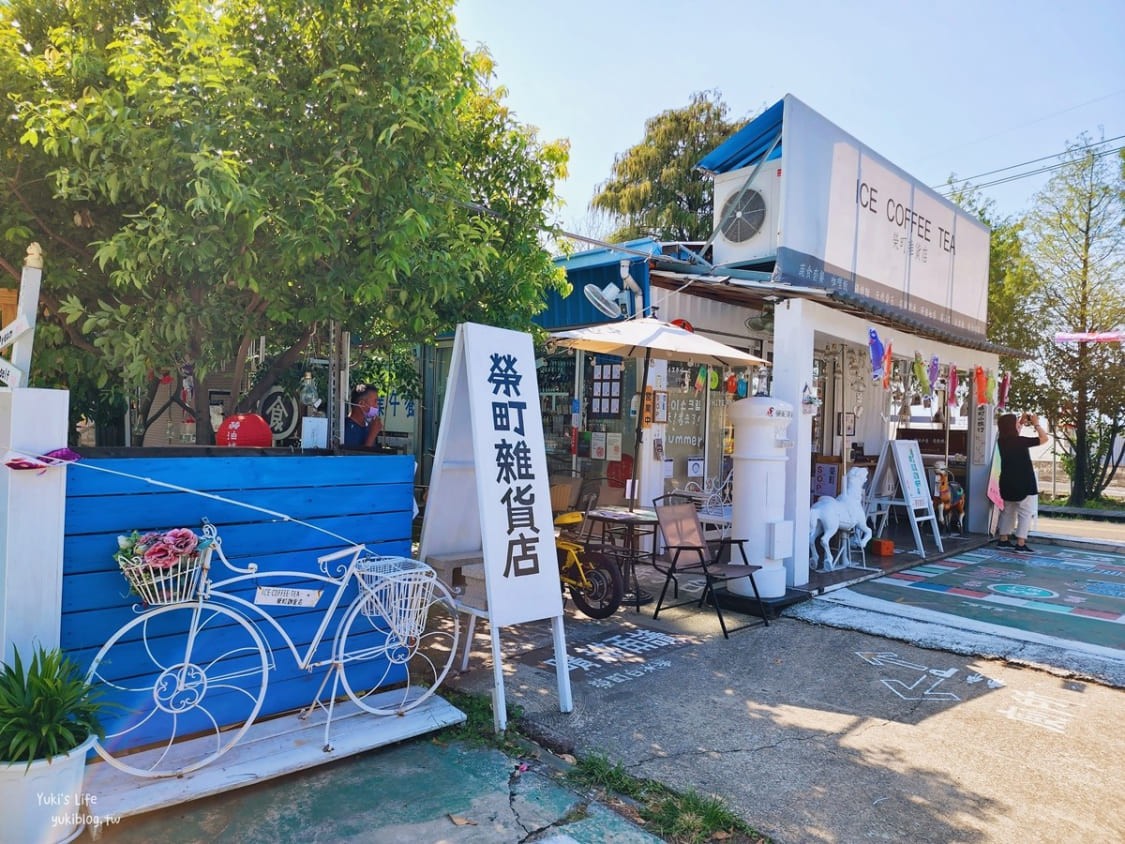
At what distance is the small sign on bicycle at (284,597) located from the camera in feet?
10.1

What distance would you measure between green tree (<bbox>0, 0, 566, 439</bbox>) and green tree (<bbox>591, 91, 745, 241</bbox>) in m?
15.7

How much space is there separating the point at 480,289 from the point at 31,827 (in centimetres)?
392

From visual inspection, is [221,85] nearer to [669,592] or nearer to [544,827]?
[544,827]

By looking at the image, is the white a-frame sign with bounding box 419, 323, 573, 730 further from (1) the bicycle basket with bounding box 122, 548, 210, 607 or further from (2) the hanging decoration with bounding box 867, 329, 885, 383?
(2) the hanging decoration with bounding box 867, 329, 885, 383

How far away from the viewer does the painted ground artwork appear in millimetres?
5699

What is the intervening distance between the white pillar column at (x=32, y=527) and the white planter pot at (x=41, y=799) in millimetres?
458

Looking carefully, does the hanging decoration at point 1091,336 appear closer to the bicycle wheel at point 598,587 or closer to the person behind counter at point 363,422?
the bicycle wheel at point 598,587

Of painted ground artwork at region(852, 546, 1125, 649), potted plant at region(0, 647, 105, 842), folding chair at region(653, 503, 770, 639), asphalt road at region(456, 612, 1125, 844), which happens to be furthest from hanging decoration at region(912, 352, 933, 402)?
potted plant at region(0, 647, 105, 842)

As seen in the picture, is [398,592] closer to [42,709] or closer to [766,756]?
[42,709]

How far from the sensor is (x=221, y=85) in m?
3.43

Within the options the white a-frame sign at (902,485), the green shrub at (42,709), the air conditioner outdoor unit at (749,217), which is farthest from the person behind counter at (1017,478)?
the green shrub at (42,709)

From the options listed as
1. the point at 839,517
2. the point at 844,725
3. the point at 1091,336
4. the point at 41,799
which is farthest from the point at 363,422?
the point at 1091,336

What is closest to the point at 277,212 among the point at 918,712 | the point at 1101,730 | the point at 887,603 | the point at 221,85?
the point at 221,85

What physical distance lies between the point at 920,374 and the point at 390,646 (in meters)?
7.31
